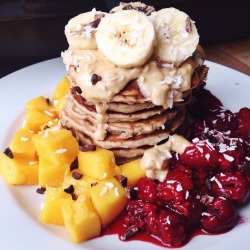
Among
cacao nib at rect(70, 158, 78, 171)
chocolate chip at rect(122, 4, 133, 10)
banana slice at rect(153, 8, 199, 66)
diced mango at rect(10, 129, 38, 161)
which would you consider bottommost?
cacao nib at rect(70, 158, 78, 171)

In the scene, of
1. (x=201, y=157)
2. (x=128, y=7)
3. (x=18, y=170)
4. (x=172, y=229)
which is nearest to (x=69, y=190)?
(x=18, y=170)

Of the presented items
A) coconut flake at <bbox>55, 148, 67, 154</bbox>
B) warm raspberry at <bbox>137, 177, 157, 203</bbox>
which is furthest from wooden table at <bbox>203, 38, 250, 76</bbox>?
coconut flake at <bbox>55, 148, 67, 154</bbox>

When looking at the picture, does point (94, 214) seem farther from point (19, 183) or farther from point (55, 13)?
point (55, 13)

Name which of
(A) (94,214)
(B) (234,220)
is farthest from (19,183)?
(B) (234,220)

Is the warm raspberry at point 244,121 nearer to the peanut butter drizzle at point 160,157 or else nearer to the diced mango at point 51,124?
the peanut butter drizzle at point 160,157

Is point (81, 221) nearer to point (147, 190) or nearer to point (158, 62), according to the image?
point (147, 190)

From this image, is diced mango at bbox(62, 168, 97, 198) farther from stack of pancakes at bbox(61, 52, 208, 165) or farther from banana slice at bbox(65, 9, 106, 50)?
banana slice at bbox(65, 9, 106, 50)
